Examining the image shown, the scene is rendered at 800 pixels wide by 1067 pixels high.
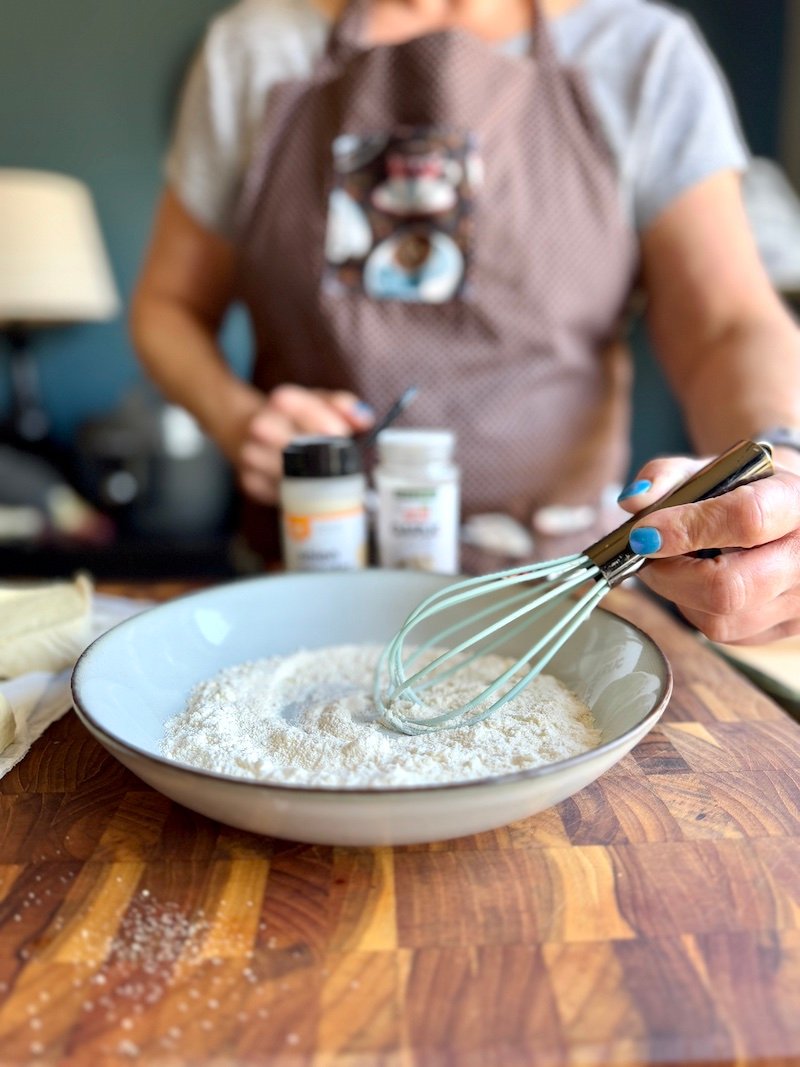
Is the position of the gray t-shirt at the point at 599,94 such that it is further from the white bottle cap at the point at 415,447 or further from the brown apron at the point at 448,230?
the white bottle cap at the point at 415,447

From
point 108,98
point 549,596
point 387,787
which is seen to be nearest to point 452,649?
point 549,596

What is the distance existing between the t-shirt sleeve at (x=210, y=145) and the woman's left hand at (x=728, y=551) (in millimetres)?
661

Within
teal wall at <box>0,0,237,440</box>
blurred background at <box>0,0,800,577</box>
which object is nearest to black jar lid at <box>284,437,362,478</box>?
blurred background at <box>0,0,800,577</box>

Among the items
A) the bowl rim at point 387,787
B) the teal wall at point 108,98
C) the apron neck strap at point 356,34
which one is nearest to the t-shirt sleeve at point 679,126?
the apron neck strap at point 356,34

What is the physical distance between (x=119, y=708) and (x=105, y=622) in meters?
0.24

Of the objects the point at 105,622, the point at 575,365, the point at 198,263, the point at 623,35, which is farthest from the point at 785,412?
the point at 198,263

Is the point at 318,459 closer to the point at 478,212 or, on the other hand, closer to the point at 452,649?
the point at 452,649

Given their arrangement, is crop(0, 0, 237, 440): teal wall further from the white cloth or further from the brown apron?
the white cloth

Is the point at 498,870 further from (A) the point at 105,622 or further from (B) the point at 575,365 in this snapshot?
(B) the point at 575,365

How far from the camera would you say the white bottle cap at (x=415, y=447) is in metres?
0.68

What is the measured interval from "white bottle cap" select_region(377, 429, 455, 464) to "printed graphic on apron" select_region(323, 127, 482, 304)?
0.26 meters

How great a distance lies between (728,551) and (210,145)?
2.44ft

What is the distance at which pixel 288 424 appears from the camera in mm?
785

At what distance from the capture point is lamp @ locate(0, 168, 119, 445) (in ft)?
5.85
